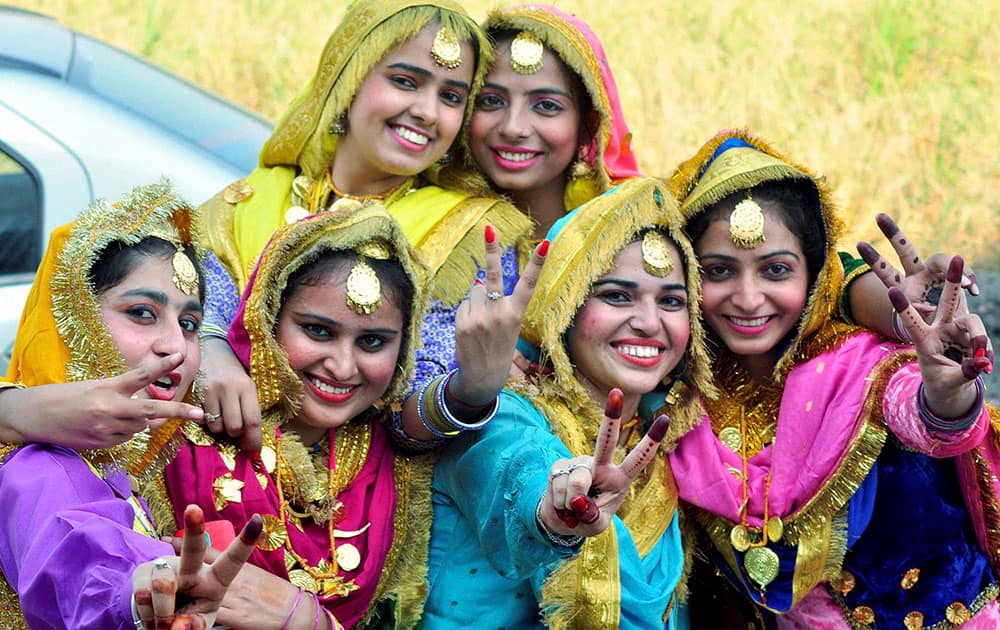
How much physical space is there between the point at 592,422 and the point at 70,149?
2.27 meters

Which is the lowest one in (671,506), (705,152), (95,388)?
(671,506)

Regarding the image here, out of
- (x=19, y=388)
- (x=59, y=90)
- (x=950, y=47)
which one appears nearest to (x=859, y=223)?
(x=950, y=47)

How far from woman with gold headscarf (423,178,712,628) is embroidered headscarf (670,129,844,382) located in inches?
5.0

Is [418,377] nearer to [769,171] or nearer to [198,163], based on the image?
[769,171]

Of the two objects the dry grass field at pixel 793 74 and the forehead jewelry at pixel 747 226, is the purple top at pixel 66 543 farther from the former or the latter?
the dry grass field at pixel 793 74

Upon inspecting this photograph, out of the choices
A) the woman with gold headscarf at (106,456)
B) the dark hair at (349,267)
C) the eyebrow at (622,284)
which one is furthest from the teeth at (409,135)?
the woman with gold headscarf at (106,456)

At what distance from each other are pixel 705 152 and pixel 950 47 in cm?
540

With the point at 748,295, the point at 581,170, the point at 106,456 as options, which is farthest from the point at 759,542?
the point at 106,456

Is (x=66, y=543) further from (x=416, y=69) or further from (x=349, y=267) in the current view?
(x=416, y=69)

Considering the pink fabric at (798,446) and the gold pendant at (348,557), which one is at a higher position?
the pink fabric at (798,446)

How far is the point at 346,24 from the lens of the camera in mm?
3992

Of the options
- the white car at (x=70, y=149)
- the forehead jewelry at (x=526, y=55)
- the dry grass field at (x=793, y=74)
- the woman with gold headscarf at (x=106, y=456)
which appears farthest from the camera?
the dry grass field at (x=793, y=74)

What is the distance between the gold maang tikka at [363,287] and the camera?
10.4 ft

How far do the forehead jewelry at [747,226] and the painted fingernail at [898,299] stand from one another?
608 millimetres
